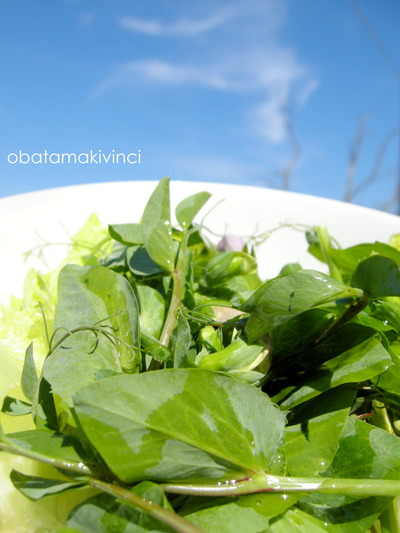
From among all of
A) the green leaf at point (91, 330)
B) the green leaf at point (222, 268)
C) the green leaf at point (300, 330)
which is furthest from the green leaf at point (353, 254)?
the green leaf at point (91, 330)

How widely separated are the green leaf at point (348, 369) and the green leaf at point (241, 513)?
7 cm

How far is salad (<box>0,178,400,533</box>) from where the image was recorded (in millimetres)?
348

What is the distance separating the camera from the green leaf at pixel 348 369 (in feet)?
1.38

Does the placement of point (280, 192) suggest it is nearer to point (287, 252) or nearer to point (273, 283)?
point (287, 252)

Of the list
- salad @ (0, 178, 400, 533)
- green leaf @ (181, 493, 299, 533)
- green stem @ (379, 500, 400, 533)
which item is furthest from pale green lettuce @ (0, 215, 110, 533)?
green stem @ (379, 500, 400, 533)

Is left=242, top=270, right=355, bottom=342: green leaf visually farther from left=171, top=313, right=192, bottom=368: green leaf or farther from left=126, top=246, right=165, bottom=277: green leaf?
left=126, top=246, right=165, bottom=277: green leaf

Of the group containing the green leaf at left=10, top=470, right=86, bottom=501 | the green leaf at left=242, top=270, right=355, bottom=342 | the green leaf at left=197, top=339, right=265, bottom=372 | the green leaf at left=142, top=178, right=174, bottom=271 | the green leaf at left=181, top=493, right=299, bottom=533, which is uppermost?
the green leaf at left=142, top=178, right=174, bottom=271

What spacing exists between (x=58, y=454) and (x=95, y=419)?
0.05 metres

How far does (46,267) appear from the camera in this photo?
0.85 m

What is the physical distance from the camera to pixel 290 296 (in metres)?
0.39

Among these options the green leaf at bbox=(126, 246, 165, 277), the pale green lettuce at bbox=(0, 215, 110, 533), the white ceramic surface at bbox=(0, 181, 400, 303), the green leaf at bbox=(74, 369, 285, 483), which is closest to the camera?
the green leaf at bbox=(74, 369, 285, 483)

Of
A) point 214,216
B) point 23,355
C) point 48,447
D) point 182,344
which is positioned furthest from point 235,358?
point 214,216

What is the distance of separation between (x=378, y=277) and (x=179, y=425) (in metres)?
0.16

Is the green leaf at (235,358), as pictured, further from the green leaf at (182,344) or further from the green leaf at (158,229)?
the green leaf at (158,229)
